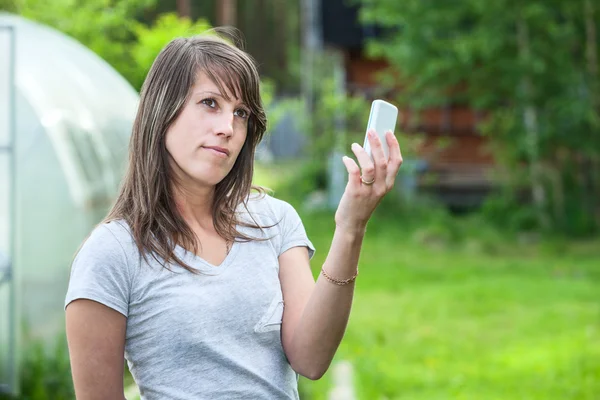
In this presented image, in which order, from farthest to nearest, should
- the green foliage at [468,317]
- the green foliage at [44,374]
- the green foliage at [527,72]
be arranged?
Result: 1. the green foliage at [527,72]
2. the green foliage at [468,317]
3. the green foliage at [44,374]

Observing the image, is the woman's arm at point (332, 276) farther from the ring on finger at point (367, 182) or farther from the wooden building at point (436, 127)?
the wooden building at point (436, 127)

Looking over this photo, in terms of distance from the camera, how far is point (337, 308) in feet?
6.66

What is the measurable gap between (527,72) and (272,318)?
11.9 metres

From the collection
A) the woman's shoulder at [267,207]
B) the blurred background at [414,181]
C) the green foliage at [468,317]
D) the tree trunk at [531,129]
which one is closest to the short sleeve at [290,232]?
the woman's shoulder at [267,207]

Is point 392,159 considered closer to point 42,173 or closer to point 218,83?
point 218,83

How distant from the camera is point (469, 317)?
923 cm

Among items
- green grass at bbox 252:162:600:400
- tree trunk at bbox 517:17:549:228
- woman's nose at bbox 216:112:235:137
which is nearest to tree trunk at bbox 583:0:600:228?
tree trunk at bbox 517:17:549:228

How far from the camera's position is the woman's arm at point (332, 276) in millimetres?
1918

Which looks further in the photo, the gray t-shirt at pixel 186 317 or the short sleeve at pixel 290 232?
the short sleeve at pixel 290 232

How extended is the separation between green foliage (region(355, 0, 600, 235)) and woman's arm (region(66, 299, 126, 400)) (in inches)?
456

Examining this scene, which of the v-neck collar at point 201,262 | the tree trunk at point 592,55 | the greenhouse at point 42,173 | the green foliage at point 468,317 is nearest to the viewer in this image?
the v-neck collar at point 201,262

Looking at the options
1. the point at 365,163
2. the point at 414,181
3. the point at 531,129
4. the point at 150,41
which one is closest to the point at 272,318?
the point at 365,163

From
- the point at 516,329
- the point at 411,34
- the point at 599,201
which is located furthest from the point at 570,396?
the point at 599,201

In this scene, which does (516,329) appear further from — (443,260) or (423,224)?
(423,224)
